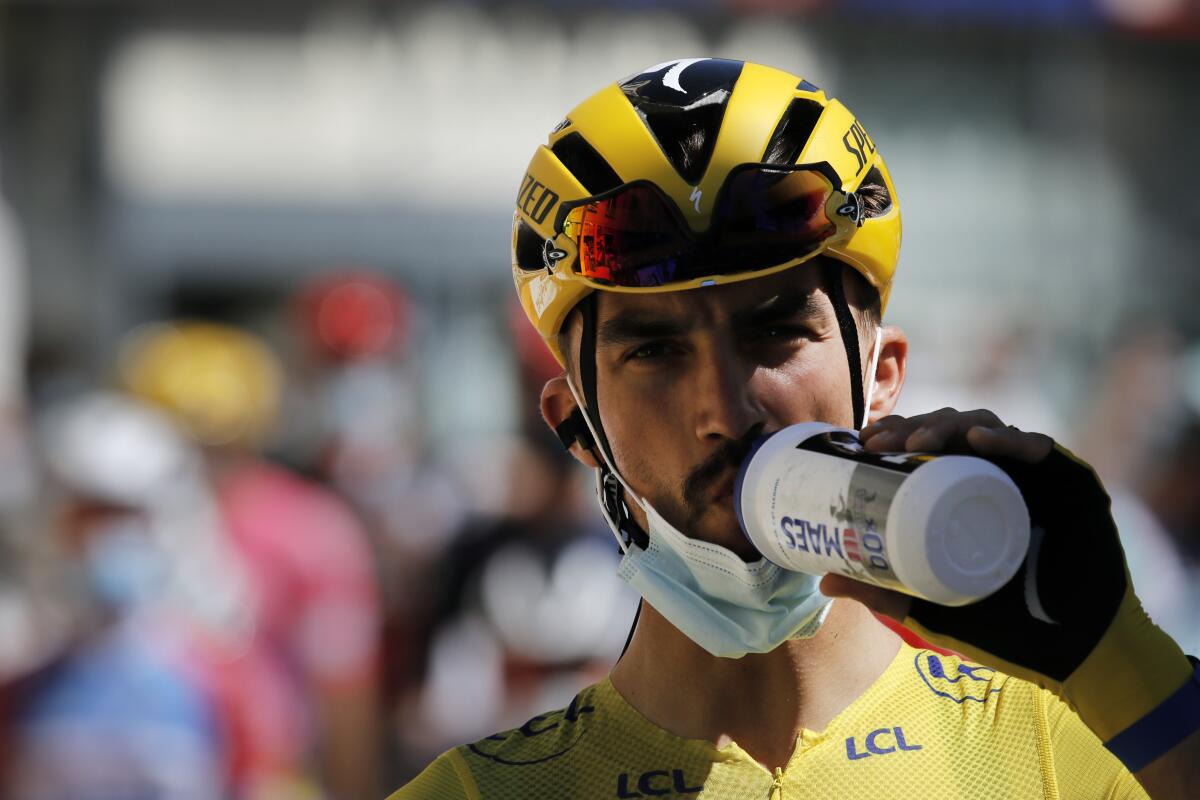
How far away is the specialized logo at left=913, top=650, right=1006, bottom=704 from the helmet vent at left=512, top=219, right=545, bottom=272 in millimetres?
994

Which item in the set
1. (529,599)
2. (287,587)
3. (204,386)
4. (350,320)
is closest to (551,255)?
(529,599)

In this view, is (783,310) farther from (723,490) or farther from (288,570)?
(288,570)

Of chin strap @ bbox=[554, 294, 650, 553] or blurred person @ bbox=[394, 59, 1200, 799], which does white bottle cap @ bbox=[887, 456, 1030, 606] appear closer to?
blurred person @ bbox=[394, 59, 1200, 799]

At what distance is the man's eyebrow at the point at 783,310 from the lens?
9.52 feet

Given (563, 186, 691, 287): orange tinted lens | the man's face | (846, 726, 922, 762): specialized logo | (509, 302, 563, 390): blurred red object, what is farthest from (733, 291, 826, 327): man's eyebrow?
(509, 302, 563, 390): blurred red object

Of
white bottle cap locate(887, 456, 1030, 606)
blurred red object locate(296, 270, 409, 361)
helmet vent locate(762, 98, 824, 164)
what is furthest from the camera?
blurred red object locate(296, 270, 409, 361)

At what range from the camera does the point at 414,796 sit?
3018mm

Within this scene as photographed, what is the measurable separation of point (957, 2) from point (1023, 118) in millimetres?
1393

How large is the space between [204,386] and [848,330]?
5835mm

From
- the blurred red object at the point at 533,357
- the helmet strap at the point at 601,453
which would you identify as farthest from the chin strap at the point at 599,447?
the blurred red object at the point at 533,357

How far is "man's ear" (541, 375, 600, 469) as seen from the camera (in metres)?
3.25

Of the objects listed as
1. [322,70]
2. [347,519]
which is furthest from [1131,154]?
[347,519]

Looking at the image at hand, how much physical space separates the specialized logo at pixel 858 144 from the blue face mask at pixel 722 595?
0.73 metres

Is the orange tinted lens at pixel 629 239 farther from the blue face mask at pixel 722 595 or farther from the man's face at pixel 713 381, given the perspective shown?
the blue face mask at pixel 722 595
